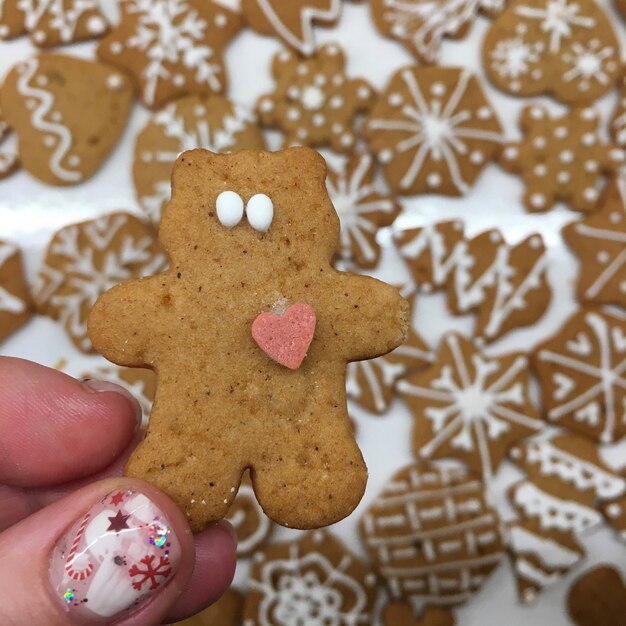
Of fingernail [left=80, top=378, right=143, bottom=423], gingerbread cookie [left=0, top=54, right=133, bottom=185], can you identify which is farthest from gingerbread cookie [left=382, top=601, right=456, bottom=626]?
gingerbread cookie [left=0, top=54, right=133, bottom=185]

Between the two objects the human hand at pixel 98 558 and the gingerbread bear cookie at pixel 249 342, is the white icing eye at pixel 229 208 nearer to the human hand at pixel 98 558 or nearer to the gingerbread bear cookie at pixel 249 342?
the gingerbread bear cookie at pixel 249 342

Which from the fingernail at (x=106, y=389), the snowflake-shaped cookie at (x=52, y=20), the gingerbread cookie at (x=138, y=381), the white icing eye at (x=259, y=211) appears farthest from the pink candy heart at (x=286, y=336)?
the snowflake-shaped cookie at (x=52, y=20)

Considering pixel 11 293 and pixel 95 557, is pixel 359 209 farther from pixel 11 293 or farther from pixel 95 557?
pixel 95 557

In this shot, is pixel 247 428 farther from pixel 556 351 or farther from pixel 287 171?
pixel 556 351

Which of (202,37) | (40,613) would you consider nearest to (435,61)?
(202,37)

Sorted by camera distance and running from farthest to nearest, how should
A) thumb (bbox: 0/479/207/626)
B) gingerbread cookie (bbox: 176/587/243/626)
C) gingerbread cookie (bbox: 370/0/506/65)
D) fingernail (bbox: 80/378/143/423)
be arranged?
1. gingerbread cookie (bbox: 370/0/506/65)
2. gingerbread cookie (bbox: 176/587/243/626)
3. fingernail (bbox: 80/378/143/423)
4. thumb (bbox: 0/479/207/626)

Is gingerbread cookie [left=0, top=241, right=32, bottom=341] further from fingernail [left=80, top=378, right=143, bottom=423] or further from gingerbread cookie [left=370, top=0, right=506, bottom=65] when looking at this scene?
gingerbread cookie [left=370, top=0, right=506, bottom=65]
